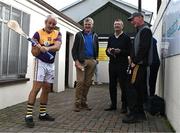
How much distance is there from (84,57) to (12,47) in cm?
183

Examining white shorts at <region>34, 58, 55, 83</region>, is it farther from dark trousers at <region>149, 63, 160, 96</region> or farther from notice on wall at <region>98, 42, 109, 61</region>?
notice on wall at <region>98, 42, 109, 61</region>

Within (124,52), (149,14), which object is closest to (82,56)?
(124,52)

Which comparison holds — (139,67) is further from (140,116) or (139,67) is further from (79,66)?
(79,66)

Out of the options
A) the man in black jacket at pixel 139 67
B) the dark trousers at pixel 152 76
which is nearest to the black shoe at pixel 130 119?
the man in black jacket at pixel 139 67

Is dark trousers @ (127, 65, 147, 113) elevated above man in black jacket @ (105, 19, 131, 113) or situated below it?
below

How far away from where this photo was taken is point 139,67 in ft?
23.9

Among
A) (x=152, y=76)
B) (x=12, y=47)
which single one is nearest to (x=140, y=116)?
(x=152, y=76)

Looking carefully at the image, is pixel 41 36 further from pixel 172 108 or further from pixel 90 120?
pixel 172 108

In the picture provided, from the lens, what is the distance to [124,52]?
816 centimetres

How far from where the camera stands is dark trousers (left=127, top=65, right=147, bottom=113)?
7.29 m

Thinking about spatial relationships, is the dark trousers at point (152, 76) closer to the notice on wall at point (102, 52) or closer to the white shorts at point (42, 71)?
the white shorts at point (42, 71)

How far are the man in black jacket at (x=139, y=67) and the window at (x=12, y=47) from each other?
295 centimetres

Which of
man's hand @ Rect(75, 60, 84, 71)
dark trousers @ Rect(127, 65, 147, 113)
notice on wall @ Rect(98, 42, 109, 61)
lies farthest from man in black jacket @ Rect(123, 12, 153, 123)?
notice on wall @ Rect(98, 42, 109, 61)

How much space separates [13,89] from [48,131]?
3.43m
